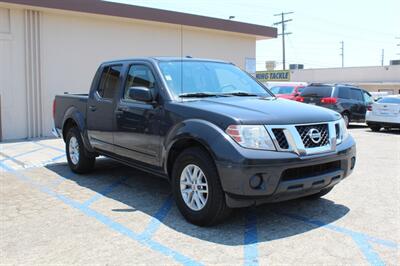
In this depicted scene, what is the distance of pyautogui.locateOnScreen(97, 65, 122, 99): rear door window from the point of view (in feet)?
21.7

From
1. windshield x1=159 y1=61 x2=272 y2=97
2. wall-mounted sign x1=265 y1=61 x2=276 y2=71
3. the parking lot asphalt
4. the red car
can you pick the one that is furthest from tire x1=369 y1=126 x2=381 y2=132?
wall-mounted sign x1=265 y1=61 x2=276 y2=71

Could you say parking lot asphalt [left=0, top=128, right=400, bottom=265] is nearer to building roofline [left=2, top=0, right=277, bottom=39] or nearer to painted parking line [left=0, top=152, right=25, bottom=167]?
painted parking line [left=0, top=152, right=25, bottom=167]

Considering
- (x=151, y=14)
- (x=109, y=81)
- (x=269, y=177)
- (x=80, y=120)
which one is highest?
(x=151, y=14)

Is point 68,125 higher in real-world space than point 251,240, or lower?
higher

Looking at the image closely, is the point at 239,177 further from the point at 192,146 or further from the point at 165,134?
the point at 165,134

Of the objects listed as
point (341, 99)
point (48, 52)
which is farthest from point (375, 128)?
point (48, 52)

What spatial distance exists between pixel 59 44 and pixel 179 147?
386 inches

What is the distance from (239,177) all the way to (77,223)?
1975 mm

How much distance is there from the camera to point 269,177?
14.2ft

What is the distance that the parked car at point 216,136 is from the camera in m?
4.39

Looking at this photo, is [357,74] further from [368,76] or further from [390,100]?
[390,100]

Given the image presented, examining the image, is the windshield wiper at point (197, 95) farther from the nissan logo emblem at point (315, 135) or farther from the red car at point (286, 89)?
the red car at point (286, 89)

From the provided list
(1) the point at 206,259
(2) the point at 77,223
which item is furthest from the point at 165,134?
(1) the point at 206,259

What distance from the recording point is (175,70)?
5.80m
